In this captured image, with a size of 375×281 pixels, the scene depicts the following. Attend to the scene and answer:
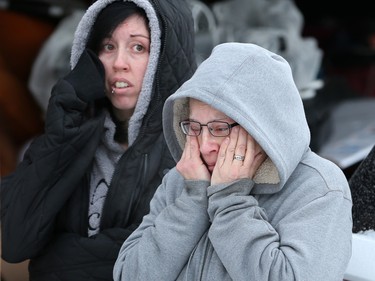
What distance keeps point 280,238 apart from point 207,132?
28 cm

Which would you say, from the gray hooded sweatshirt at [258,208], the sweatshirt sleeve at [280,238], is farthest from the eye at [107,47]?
the sweatshirt sleeve at [280,238]

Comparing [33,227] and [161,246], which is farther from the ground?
[161,246]

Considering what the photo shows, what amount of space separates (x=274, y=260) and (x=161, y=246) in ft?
0.88

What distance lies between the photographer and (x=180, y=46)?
6.59 ft

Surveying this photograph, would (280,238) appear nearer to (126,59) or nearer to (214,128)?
(214,128)

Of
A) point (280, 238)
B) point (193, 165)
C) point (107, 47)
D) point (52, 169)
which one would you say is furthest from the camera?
point (107, 47)

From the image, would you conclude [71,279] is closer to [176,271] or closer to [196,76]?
[176,271]

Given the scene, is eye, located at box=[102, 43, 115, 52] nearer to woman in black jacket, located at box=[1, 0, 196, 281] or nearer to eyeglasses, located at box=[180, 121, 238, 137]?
woman in black jacket, located at box=[1, 0, 196, 281]

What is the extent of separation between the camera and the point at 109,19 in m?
2.01

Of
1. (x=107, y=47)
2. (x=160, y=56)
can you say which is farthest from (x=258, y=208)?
(x=107, y=47)

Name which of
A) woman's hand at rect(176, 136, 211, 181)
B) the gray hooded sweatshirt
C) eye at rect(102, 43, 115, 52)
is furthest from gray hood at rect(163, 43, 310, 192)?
eye at rect(102, 43, 115, 52)

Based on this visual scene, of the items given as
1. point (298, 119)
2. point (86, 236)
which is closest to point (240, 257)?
point (298, 119)

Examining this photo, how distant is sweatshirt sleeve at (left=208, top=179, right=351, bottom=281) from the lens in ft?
4.49

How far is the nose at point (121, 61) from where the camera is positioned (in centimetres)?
199
